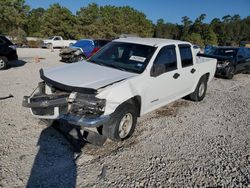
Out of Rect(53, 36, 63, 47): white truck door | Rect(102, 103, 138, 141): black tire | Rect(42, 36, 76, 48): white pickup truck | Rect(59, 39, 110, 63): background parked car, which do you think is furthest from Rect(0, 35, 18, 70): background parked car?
Rect(53, 36, 63, 47): white truck door

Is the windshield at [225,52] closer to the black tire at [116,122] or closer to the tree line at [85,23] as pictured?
the black tire at [116,122]

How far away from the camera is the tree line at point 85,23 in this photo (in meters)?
41.3

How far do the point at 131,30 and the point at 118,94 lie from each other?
162 feet

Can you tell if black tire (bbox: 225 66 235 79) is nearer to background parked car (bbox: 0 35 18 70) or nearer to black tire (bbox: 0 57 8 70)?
background parked car (bbox: 0 35 18 70)

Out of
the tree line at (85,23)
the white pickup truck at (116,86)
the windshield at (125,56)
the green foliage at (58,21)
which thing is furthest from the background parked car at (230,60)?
the green foliage at (58,21)

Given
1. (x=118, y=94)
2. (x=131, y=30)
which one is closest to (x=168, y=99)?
(x=118, y=94)

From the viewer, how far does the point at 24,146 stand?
389cm

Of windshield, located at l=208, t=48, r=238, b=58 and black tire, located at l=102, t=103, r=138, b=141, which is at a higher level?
windshield, located at l=208, t=48, r=238, b=58

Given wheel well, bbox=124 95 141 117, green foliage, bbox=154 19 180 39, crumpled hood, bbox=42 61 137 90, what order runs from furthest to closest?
green foliage, bbox=154 19 180 39 → wheel well, bbox=124 95 141 117 → crumpled hood, bbox=42 61 137 90

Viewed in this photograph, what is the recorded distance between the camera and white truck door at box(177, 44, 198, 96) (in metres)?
5.59

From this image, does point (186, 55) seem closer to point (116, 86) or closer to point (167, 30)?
point (116, 86)

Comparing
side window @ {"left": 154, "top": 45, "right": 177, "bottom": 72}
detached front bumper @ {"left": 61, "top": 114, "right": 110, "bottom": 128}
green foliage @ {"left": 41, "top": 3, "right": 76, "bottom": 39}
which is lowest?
detached front bumper @ {"left": 61, "top": 114, "right": 110, "bottom": 128}

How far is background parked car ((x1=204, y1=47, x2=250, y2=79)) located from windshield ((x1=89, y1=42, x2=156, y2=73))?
748cm

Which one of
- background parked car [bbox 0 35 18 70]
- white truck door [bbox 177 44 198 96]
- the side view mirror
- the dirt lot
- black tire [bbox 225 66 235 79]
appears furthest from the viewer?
black tire [bbox 225 66 235 79]
